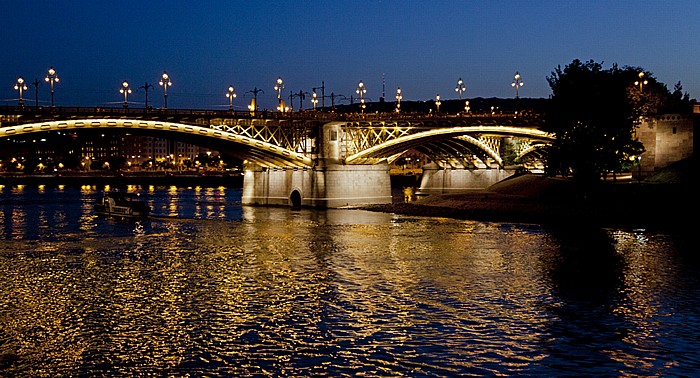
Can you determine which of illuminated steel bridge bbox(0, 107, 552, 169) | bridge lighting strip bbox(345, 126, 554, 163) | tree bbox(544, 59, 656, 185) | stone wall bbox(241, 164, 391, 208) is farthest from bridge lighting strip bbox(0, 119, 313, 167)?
tree bbox(544, 59, 656, 185)

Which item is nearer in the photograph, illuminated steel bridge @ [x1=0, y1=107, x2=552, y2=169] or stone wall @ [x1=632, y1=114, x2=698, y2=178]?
illuminated steel bridge @ [x1=0, y1=107, x2=552, y2=169]

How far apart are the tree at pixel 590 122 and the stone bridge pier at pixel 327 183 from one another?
20276mm

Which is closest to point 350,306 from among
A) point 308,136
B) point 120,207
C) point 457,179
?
point 120,207

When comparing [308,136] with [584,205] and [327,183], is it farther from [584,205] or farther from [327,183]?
[584,205]

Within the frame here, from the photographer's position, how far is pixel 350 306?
25516 mm

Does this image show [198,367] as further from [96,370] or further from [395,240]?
[395,240]

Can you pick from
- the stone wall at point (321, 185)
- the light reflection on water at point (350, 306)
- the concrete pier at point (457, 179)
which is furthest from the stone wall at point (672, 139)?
the concrete pier at point (457, 179)

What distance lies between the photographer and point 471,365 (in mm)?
18156

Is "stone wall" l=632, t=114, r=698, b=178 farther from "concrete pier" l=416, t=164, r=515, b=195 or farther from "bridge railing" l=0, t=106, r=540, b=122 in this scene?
"concrete pier" l=416, t=164, r=515, b=195

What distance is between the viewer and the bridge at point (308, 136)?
232 feet

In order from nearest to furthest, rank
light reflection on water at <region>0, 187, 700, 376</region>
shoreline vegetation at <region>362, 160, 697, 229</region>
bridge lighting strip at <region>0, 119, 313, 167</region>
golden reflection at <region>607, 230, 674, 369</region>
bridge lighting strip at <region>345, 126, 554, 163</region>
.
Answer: light reflection on water at <region>0, 187, 700, 376</region>, golden reflection at <region>607, 230, 674, 369</region>, shoreline vegetation at <region>362, 160, 697, 229</region>, bridge lighting strip at <region>0, 119, 313, 167</region>, bridge lighting strip at <region>345, 126, 554, 163</region>

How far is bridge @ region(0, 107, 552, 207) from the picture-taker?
70.6 metres

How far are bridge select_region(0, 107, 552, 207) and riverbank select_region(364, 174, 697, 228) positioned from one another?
26.9 feet

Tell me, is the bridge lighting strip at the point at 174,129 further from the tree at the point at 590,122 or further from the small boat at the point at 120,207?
the tree at the point at 590,122
